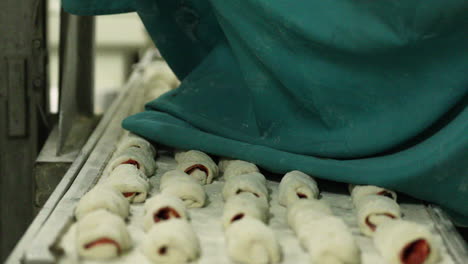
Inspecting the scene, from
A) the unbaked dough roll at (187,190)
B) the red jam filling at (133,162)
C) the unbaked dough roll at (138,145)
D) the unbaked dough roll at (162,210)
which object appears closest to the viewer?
the unbaked dough roll at (162,210)

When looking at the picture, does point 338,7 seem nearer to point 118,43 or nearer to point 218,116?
point 218,116

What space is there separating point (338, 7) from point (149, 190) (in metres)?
0.58

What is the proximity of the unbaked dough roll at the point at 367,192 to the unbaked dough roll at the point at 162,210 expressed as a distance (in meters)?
0.40

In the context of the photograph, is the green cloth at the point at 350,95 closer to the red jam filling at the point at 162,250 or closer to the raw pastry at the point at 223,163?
the raw pastry at the point at 223,163

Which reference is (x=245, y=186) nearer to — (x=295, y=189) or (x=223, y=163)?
(x=295, y=189)

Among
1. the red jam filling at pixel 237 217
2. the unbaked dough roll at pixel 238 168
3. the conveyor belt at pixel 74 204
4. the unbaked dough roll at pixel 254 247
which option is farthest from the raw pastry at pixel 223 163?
the unbaked dough roll at pixel 254 247

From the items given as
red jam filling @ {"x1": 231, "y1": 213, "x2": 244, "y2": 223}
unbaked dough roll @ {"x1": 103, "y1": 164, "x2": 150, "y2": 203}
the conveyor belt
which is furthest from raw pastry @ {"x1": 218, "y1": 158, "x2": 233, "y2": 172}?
red jam filling @ {"x1": 231, "y1": 213, "x2": 244, "y2": 223}

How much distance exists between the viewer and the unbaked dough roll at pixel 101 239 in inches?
44.6

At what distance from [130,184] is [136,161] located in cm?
16

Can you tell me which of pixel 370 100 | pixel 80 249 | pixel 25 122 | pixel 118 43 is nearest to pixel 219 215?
pixel 80 249

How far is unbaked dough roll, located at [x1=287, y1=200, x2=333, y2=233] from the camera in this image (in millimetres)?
1278

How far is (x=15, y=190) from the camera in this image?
6.97ft

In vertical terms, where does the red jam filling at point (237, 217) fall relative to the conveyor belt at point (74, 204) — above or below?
above

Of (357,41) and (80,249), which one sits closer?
(80,249)
